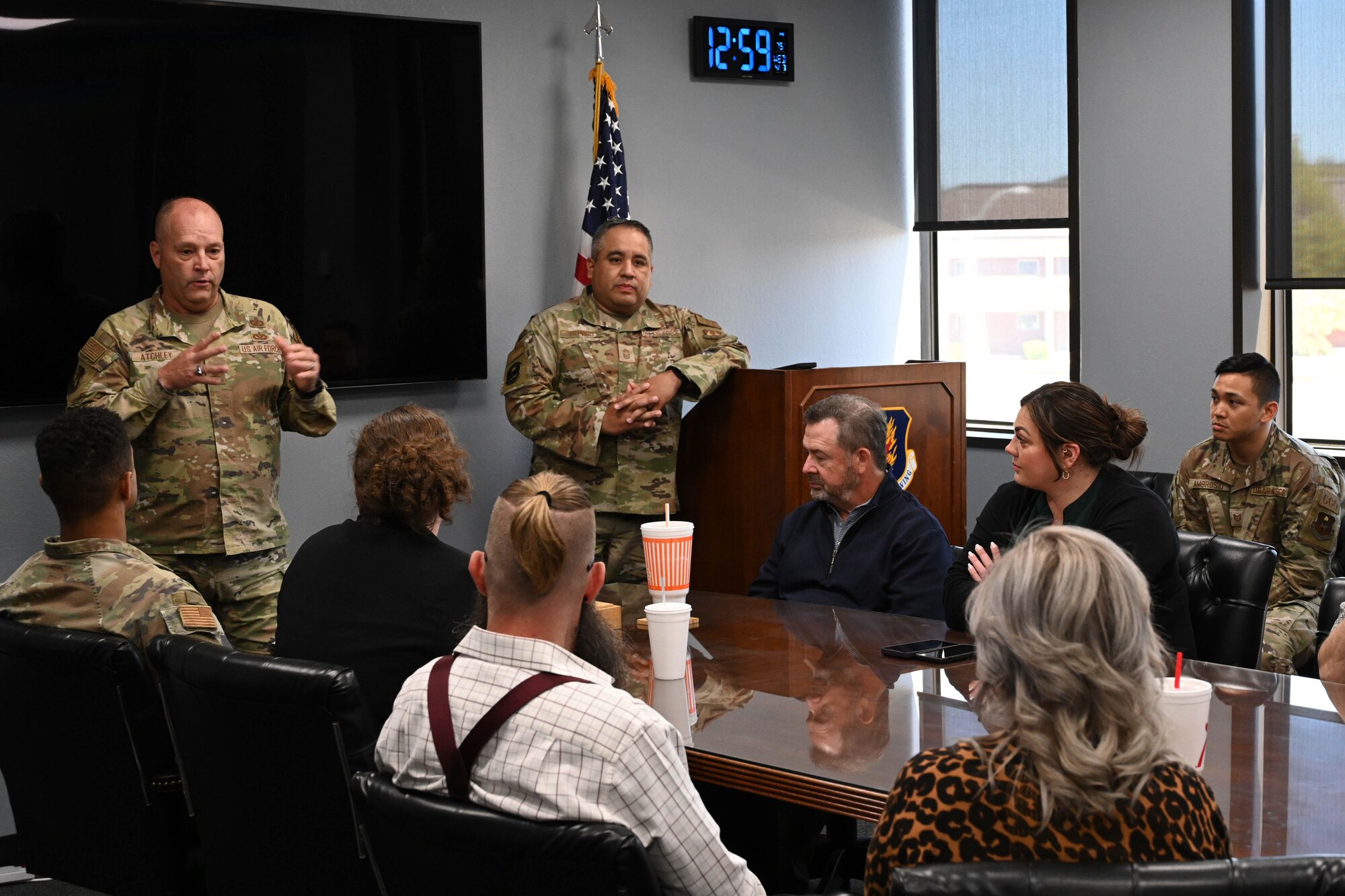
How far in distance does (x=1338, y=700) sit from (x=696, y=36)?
12.6 ft

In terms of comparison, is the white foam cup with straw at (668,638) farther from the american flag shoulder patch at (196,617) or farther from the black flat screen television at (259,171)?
the black flat screen television at (259,171)

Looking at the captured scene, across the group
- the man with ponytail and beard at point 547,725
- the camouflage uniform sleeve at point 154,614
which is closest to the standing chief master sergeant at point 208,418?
the camouflage uniform sleeve at point 154,614

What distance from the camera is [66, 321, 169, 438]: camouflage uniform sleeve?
143 inches

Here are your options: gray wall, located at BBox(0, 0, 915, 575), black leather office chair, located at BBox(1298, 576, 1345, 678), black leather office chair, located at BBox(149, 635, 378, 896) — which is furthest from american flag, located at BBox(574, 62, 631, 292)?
black leather office chair, located at BBox(149, 635, 378, 896)

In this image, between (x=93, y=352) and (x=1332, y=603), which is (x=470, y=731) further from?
(x=93, y=352)

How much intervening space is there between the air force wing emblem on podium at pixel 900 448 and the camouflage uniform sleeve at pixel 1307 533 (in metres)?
1.25

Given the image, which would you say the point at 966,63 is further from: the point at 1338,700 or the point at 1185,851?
the point at 1185,851

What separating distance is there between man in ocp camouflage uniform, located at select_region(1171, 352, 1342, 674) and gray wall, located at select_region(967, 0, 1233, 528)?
1.16 meters

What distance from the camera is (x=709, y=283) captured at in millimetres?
5605

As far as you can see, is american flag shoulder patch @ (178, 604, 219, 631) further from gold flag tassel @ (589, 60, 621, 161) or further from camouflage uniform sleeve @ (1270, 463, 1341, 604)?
camouflage uniform sleeve @ (1270, 463, 1341, 604)

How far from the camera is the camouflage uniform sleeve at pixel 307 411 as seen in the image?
12.9 ft

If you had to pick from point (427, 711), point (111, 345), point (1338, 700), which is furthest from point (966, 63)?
point (427, 711)

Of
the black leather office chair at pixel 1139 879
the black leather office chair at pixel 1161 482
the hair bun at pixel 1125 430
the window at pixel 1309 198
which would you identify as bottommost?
the black leather office chair at pixel 1139 879

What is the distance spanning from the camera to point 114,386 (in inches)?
147
